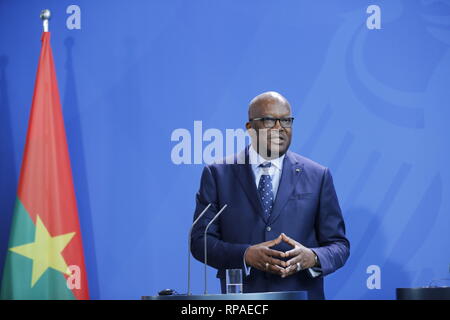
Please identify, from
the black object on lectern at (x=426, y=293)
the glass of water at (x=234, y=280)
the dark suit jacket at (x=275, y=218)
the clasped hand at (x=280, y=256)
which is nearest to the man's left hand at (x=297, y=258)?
the clasped hand at (x=280, y=256)

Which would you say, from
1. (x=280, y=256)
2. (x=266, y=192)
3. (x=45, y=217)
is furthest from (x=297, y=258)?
(x=45, y=217)

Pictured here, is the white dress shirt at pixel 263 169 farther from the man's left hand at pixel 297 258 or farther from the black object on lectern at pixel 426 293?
the black object on lectern at pixel 426 293

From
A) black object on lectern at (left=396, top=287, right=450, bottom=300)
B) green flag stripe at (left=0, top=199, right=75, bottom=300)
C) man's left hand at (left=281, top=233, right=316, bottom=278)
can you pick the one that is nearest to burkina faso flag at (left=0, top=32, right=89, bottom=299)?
green flag stripe at (left=0, top=199, right=75, bottom=300)

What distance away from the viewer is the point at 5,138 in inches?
196

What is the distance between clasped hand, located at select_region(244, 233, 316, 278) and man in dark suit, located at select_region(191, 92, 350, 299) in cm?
8

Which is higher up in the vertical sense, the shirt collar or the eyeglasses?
the eyeglasses

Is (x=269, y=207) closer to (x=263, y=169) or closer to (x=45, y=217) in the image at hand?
(x=263, y=169)

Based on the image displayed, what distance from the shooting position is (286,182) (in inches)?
154

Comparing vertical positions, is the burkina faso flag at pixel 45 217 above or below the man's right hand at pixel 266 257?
above

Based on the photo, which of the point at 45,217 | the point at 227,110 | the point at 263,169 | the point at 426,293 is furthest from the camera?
the point at 227,110

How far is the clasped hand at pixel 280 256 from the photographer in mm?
3475

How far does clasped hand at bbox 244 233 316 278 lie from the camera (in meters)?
3.47

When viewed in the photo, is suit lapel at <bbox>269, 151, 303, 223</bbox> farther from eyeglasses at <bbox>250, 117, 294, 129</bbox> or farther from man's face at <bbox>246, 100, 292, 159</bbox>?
eyeglasses at <bbox>250, 117, 294, 129</bbox>

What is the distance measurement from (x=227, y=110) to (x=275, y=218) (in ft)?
4.14
